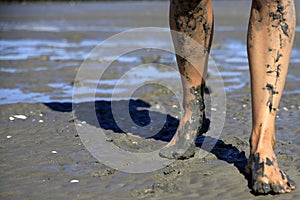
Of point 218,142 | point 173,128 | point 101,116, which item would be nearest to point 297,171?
point 218,142

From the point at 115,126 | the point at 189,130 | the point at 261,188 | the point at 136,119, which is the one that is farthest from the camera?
the point at 136,119

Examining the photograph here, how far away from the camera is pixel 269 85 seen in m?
2.45

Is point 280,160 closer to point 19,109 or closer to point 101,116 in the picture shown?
point 101,116

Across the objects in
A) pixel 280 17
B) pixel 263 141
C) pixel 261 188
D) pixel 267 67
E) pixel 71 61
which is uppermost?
pixel 280 17

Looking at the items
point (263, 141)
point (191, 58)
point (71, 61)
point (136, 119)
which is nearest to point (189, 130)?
point (191, 58)

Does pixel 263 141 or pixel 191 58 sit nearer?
pixel 263 141

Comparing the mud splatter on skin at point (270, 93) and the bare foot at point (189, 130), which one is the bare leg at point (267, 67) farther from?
the bare foot at point (189, 130)

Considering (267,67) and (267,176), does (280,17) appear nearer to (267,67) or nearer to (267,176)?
(267,67)

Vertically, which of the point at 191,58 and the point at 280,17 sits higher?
→ the point at 280,17

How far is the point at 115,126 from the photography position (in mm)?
3541

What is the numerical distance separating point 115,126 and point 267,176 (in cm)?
145

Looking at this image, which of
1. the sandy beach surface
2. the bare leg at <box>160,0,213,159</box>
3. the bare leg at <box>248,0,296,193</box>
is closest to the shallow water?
the sandy beach surface

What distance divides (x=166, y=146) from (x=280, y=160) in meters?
0.66

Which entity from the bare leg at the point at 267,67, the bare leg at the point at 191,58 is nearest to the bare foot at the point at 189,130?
the bare leg at the point at 191,58
